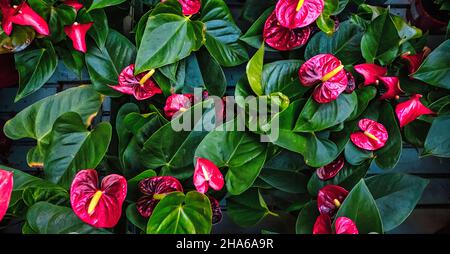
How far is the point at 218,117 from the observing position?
1043mm

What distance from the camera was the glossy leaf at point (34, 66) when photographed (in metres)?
1.05

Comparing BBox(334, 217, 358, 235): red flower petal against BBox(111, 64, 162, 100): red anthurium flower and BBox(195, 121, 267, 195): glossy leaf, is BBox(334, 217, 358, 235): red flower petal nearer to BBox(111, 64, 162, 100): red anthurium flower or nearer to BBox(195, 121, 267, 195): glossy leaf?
BBox(195, 121, 267, 195): glossy leaf

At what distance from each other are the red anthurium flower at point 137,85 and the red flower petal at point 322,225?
47 cm

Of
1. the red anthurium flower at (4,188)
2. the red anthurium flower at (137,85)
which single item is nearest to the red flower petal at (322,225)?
the red anthurium flower at (137,85)

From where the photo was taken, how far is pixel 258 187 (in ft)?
3.58

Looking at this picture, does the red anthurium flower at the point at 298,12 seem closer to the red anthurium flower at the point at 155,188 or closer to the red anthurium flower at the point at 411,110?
the red anthurium flower at the point at 411,110

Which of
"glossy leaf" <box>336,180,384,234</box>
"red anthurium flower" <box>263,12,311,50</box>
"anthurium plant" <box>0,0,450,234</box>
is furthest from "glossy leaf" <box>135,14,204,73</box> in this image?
"glossy leaf" <box>336,180,384,234</box>

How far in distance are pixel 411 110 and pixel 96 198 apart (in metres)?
0.74

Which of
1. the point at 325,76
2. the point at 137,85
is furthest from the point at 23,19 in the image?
the point at 325,76
